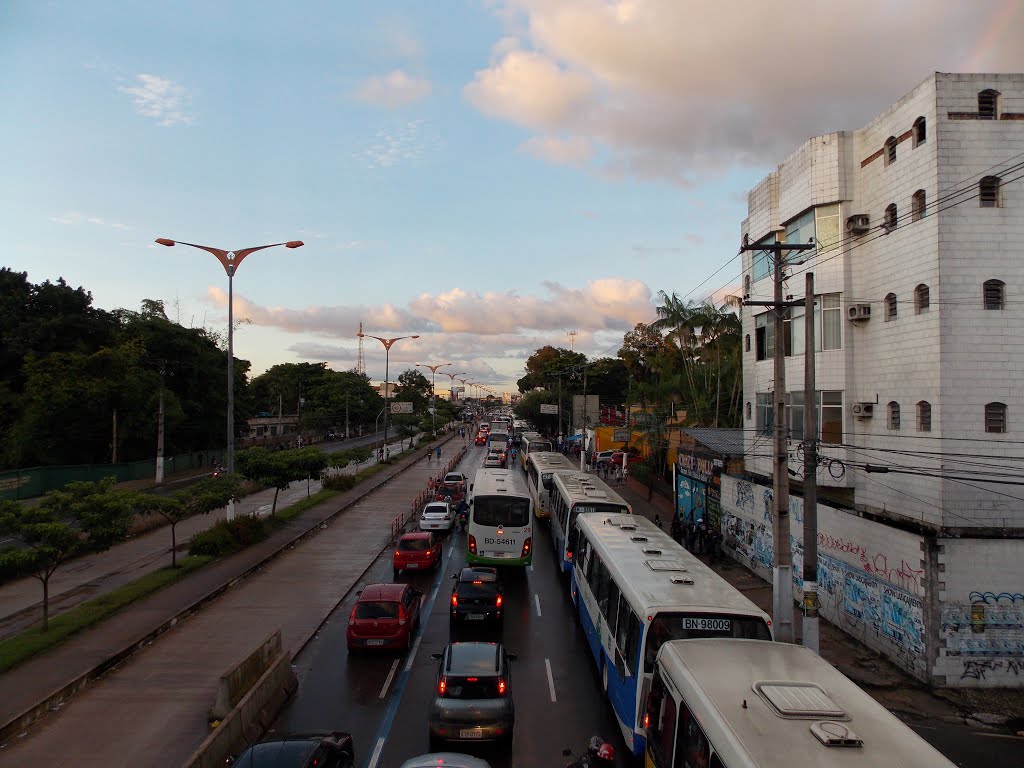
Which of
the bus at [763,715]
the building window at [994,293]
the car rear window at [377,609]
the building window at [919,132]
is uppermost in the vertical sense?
the building window at [919,132]

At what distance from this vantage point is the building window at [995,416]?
15445 millimetres

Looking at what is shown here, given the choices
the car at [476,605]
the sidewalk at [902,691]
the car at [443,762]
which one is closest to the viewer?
the car at [443,762]

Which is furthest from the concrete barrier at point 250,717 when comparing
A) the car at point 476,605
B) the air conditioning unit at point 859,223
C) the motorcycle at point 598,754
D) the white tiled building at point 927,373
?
the air conditioning unit at point 859,223

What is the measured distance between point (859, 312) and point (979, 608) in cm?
853

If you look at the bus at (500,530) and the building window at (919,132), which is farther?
the bus at (500,530)

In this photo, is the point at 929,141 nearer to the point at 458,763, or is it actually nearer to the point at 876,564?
the point at 876,564

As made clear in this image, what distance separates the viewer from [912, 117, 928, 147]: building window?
16.5 metres

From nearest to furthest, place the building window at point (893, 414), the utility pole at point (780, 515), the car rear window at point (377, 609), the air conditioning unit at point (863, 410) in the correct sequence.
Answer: the utility pole at point (780, 515)
the car rear window at point (377, 609)
the building window at point (893, 414)
the air conditioning unit at point (863, 410)

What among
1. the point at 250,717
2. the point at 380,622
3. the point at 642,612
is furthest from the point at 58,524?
the point at 642,612

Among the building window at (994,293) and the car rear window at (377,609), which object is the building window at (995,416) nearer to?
the building window at (994,293)

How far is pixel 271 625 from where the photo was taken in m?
16.9

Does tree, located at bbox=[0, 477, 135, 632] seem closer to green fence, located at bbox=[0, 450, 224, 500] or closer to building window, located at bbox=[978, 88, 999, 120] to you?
green fence, located at bbox=[0, 450, 224, 500]

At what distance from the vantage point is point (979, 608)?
43.1 ft

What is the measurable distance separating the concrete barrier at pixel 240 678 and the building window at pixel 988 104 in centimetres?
1943
